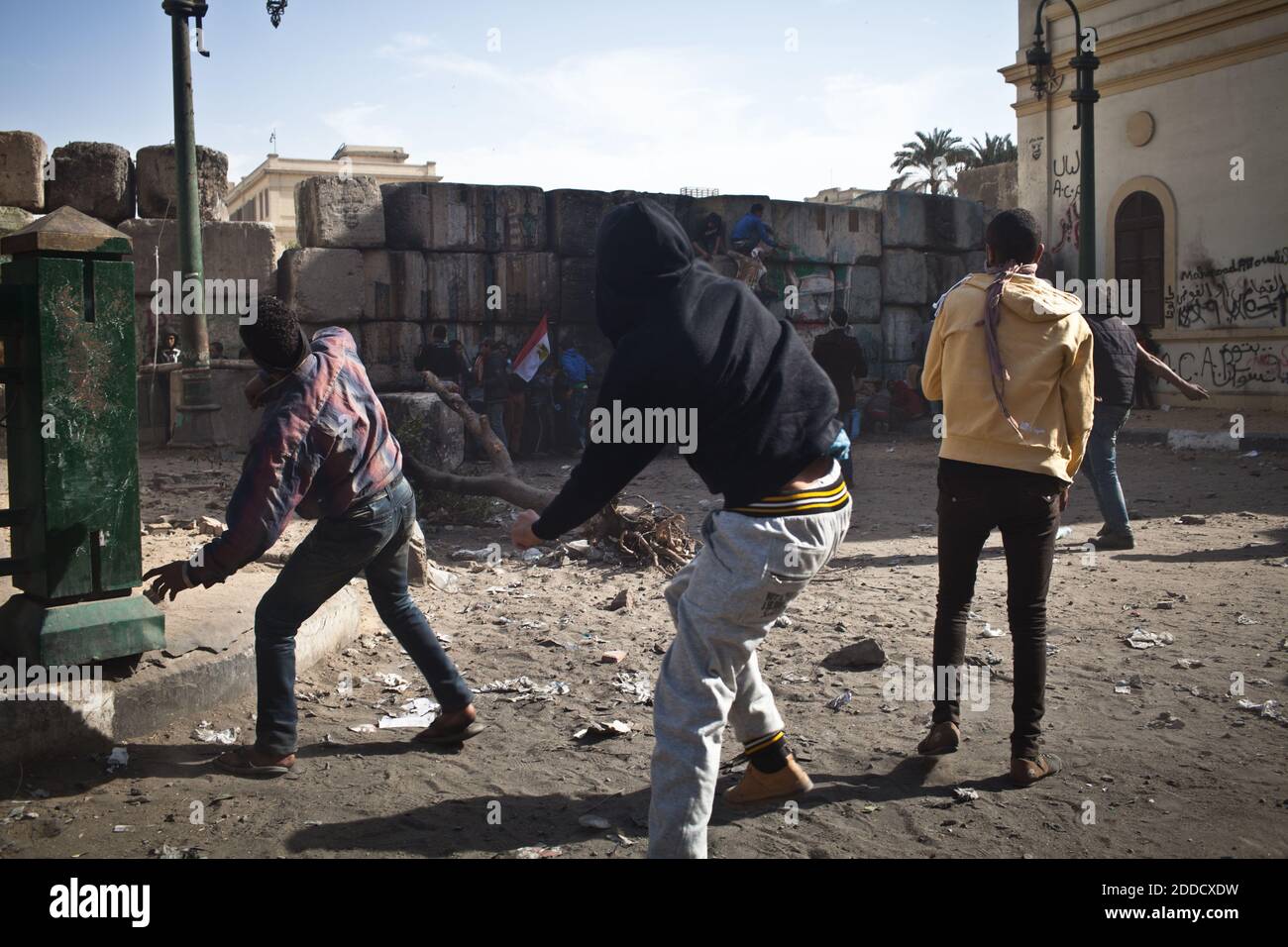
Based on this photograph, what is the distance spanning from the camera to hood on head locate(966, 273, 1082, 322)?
141 inches

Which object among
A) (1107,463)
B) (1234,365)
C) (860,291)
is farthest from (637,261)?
(1234,365)

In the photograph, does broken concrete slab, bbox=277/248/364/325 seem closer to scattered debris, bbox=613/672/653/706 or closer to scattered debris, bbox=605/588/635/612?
scattered debris, bbox=605/588/635/612

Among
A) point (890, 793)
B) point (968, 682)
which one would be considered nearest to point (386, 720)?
point (890, 793)

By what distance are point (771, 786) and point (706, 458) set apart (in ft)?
4.07

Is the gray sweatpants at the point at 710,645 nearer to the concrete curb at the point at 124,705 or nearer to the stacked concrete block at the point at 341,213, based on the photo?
the concrete curb at the point at 124,705

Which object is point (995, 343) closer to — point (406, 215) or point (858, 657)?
point (858, 657)

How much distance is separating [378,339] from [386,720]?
9.99 meters

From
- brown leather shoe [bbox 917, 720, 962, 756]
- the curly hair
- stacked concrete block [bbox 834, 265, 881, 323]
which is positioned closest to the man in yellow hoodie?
brown leather shoe [bbox 917, 720, 962, 756]

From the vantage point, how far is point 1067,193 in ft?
62.9

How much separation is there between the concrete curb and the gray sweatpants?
2.28 m

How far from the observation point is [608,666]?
5180 mm

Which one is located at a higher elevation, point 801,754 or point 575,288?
point 575,288

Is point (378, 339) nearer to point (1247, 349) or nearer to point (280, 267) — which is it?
point (280, 267)

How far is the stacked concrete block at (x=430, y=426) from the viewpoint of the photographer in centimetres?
1055
